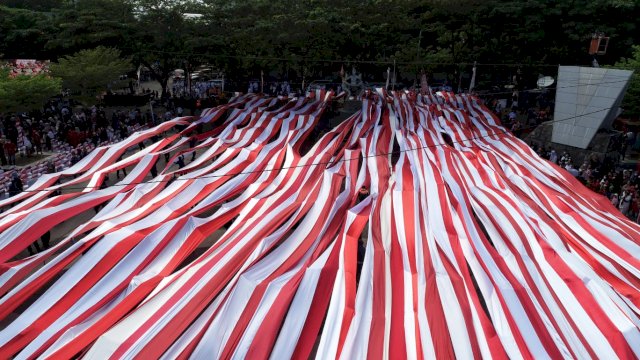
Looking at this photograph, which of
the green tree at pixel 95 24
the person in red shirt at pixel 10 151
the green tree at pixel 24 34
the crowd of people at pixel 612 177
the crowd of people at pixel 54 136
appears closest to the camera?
the crowd of people at pixel 612 177

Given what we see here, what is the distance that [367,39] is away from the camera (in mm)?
31812

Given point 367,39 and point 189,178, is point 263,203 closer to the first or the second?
point 189,178

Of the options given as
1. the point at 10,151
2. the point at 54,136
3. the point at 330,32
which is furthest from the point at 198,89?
the point at 10,151

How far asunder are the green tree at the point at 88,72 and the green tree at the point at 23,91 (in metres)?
2.10

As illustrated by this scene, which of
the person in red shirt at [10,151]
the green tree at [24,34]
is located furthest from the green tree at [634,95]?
the green tree at [24,34]

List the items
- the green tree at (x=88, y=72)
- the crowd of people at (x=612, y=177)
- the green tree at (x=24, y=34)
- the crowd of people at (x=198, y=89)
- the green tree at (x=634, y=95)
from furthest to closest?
the green tree at (x=24, y=34)
the crowd of people at (x=198, y=89)
the green tree at (x=88, y=72)
the green tree at (x=634, y=95)
the crowd of people at (x=612, y=177)

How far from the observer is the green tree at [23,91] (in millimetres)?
18500

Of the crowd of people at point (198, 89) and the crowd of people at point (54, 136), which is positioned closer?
the crowd of people at point (54, 136)

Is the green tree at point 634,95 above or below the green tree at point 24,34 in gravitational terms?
below

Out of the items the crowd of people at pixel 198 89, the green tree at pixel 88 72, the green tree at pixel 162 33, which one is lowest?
the crowd of people at pixel 198 89

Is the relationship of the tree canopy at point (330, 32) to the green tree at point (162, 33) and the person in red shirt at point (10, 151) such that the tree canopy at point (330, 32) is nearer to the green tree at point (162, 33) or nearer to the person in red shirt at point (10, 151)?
the green tree at point (162, 33)

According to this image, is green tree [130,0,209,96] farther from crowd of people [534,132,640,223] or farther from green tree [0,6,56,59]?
crowd of people [534,132,640,223]

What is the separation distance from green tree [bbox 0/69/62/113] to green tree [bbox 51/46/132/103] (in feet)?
6.91

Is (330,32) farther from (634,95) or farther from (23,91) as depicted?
(23,91)
